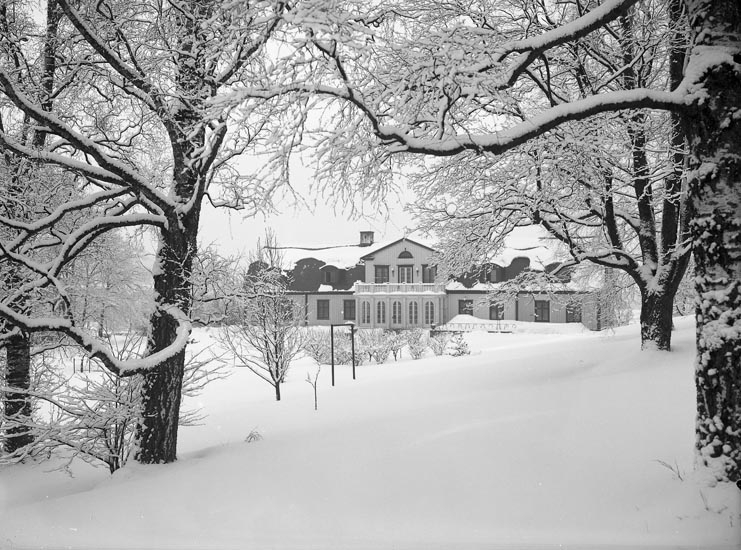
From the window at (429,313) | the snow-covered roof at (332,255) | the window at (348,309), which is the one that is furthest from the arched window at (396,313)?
the snow-covered roof at (332,255)

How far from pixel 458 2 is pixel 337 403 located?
7603 mm

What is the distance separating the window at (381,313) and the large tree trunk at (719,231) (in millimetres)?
33207

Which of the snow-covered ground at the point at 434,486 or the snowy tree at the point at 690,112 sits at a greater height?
the snowy tree at the point at 690,112

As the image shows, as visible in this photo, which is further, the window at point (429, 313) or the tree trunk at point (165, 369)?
the window at point (429, 313)

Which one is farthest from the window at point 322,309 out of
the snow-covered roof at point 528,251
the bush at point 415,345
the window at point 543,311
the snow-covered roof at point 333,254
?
the window at point 543,311

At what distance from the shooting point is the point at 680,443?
5004mm

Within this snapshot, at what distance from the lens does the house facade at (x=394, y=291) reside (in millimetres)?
34406

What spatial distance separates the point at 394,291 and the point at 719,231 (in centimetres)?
3305

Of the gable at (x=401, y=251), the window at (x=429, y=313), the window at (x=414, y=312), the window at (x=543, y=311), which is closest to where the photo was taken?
the window at (x=543, y=311)

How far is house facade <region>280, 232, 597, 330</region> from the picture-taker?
34.4 metres

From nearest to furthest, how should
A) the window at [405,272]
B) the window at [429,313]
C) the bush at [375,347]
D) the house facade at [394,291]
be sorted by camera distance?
the bush at [375,347]
the house facade at [394,291]
the window at [429,313]
the window at [405,272]

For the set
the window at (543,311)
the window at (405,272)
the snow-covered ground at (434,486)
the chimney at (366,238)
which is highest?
the chimney at (366,238)

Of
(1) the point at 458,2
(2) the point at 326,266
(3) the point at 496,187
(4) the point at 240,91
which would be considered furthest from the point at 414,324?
(4) the point at 240,91

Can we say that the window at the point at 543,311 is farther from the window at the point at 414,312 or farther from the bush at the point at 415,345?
the bush at the point at 415,345
